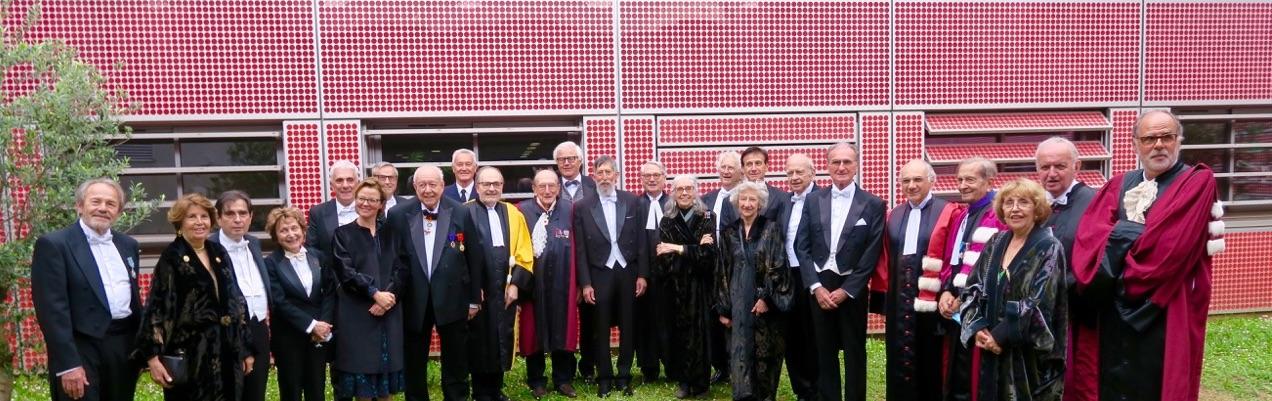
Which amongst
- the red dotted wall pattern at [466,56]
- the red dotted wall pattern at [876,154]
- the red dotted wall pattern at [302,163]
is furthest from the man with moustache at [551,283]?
the red dotted wall pattern at [876,154]

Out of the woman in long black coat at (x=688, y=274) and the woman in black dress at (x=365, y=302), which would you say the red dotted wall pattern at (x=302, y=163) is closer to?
the woman in black dress at (x=365, y=302)

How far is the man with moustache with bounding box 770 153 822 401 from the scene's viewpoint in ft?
18.0

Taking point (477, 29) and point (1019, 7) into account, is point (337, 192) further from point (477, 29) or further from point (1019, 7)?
point (1019, 7)

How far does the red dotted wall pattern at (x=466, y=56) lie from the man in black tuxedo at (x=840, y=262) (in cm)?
277

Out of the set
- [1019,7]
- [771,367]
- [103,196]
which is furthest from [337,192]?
[1019,7]

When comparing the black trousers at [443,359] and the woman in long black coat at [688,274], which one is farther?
the woman in long black coat at [688,274]

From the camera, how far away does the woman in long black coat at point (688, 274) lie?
592 centimetres

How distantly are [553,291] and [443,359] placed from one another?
38.1 inches

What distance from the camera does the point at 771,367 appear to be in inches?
218

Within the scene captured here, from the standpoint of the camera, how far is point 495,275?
5.79m

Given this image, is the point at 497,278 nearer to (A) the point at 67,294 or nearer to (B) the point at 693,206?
(B) the point at 693,206

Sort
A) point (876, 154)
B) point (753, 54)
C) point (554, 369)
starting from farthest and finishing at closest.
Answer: point (876, 154) → point (753, 54) → point (554, 369)

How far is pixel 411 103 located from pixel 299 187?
1210 mm

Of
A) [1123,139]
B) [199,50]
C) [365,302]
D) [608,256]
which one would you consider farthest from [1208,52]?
[199,50]
